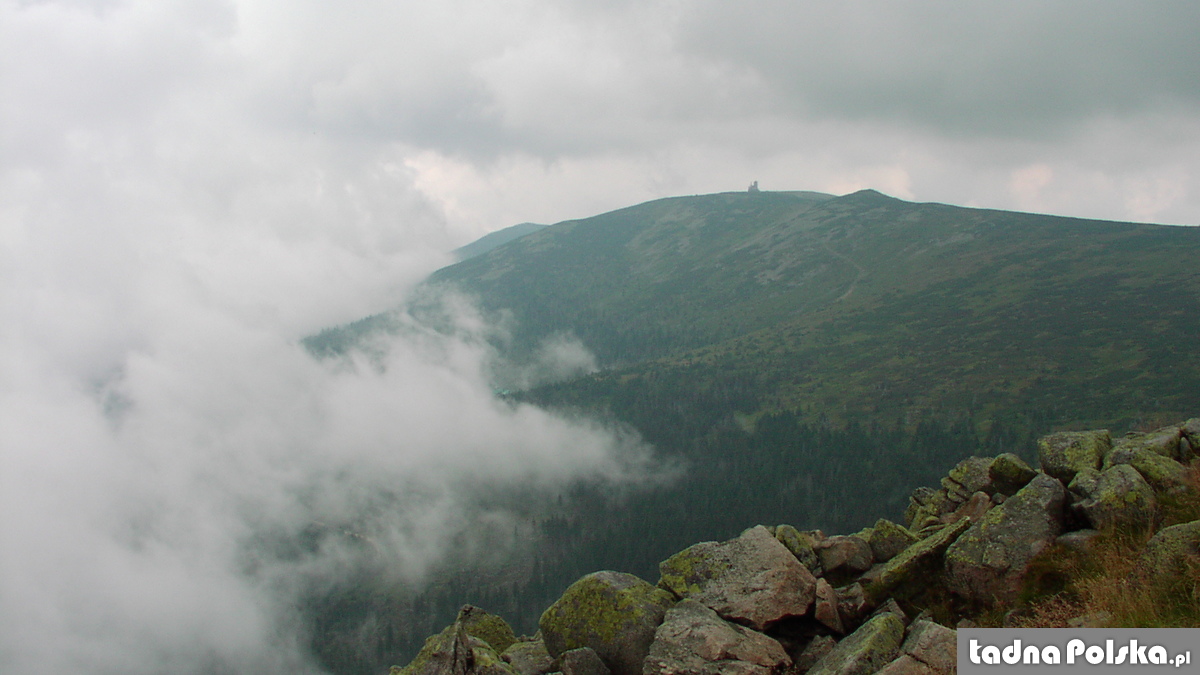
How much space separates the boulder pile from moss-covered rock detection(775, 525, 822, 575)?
0.31 feet

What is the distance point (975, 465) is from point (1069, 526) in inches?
507

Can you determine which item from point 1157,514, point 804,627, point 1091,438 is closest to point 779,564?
point 804,627

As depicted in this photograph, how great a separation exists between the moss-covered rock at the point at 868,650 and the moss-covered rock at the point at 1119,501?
7.84m

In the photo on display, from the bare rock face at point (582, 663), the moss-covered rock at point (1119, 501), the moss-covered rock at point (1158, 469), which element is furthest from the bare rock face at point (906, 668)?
the moss-covered rock at point (1158, 469)

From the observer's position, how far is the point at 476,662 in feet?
63.3

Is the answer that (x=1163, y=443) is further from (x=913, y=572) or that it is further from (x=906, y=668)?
(x=906, y=668)

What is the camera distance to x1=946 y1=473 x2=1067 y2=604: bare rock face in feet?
65.4

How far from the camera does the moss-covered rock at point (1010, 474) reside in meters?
27.5

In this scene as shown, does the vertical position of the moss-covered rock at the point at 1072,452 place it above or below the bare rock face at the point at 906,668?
above

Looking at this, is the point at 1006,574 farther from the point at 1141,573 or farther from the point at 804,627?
the point at 804,627

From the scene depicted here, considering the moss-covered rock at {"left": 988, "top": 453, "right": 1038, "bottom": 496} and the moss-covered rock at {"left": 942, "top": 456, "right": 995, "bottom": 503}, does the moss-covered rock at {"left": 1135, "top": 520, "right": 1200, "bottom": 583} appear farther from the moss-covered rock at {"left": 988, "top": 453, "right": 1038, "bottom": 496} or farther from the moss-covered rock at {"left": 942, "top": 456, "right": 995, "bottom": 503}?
Answer: the moss-covered rock at {"left": 942, "top": 456, "right": 995, "bottom": 503}

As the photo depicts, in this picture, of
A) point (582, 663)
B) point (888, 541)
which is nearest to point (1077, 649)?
point (888, 541)

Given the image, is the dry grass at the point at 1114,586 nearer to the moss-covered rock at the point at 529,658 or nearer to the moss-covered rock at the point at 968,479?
the moss-covered rock at the point at 968,479

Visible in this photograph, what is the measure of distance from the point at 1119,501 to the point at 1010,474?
7.88 meters
